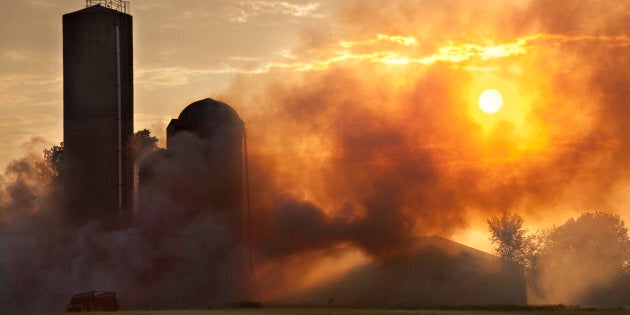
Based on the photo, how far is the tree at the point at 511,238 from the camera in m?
104

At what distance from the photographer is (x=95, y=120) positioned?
77500mm

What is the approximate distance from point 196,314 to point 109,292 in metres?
11.9

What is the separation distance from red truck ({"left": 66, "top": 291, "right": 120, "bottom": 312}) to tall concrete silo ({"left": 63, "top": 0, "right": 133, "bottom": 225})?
12.4 metres

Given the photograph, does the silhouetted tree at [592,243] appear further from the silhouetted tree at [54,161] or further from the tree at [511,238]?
the silhouetted tree at [54,161]

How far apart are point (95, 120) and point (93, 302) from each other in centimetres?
1802

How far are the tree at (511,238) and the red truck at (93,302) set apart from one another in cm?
4931

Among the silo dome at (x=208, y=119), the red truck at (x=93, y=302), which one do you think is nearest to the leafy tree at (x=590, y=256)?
the silo dome at (x=208, y=119)

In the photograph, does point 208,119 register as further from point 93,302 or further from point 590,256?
point 590,256

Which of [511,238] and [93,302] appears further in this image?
[511,238]

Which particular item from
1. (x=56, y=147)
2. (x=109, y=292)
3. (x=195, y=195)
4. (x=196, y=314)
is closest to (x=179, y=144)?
(x=195, y=195)

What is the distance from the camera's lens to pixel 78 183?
255 ft

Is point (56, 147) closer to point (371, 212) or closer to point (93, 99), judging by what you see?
point (93, 99)

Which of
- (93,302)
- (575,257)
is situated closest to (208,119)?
(93,302)

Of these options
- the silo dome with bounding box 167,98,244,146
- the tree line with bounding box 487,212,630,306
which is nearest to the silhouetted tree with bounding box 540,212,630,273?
the tree line with bounding box 487,212,630,306
